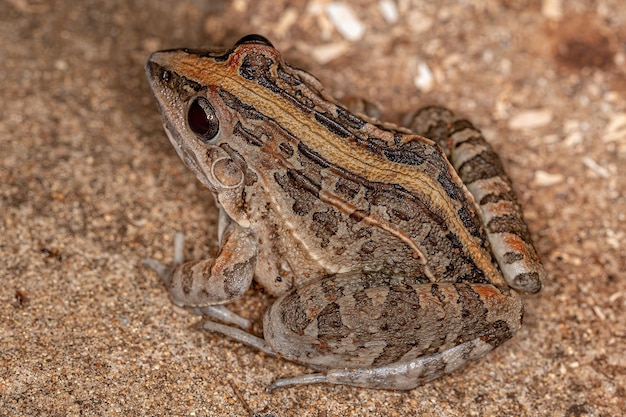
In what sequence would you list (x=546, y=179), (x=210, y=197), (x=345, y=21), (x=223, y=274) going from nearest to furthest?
1. (x=223, y=274)
2. (x=210, y=197)
3. (x=546, y=179)
4. (x=345, y=21)

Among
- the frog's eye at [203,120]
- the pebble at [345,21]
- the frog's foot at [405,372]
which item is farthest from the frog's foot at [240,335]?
the pebble at [345,21]

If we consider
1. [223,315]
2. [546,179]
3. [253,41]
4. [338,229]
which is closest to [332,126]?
[338,229]

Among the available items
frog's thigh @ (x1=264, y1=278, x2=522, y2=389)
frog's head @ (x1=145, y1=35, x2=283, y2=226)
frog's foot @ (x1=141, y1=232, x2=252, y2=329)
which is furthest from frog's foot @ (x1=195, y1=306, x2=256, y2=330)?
frog's head @ (x1=145, y1=35, x2=283, y2=226)

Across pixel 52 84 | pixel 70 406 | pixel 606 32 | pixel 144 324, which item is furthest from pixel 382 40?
pixel 70 406

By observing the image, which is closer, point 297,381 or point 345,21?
point 297,381

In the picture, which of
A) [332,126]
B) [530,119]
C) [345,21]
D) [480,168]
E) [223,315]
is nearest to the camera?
[332,126]

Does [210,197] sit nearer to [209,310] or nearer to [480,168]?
[209,310]

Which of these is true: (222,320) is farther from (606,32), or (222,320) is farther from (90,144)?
(606,32)
